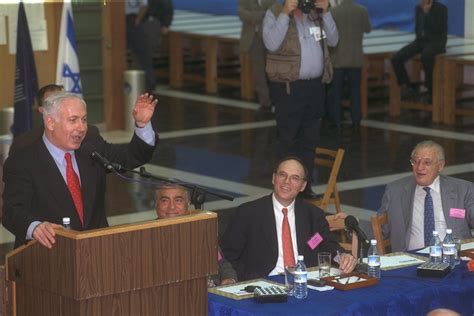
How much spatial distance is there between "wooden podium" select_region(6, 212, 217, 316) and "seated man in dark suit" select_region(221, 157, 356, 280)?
1518 mm

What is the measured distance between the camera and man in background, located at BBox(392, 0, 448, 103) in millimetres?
16297

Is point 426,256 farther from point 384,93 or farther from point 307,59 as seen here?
point 384,93

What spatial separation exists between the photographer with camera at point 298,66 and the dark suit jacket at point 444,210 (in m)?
3.35

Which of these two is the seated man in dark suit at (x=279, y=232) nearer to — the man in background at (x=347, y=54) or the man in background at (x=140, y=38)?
the man in background at (x=347, y=54)

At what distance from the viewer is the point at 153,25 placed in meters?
19.1

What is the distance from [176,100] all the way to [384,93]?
9.98 ft

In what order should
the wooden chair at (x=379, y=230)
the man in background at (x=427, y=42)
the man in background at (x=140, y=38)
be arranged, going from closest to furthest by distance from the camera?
1. the wooden chair at (x=379, y=230)
2. the man in background at (x=427, y=42)
3. the man in background at (x=140, y=38)

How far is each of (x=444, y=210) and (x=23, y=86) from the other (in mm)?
5239

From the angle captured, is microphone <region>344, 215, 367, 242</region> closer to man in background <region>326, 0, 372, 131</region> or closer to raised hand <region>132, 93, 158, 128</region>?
raised hand <region>132, 93, 158, 128</region>

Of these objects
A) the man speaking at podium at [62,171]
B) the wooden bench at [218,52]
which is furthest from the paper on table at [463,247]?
the wooden bench at [218,52]

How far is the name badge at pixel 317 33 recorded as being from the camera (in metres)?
11.1

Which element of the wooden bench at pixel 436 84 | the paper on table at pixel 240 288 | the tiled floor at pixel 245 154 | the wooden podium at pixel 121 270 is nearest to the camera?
the wooden podium at pixel 121 270

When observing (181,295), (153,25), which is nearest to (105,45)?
(153,25)

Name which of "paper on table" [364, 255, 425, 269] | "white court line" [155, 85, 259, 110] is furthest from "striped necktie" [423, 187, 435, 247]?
"white court line" [155, 85, 259, 110]
